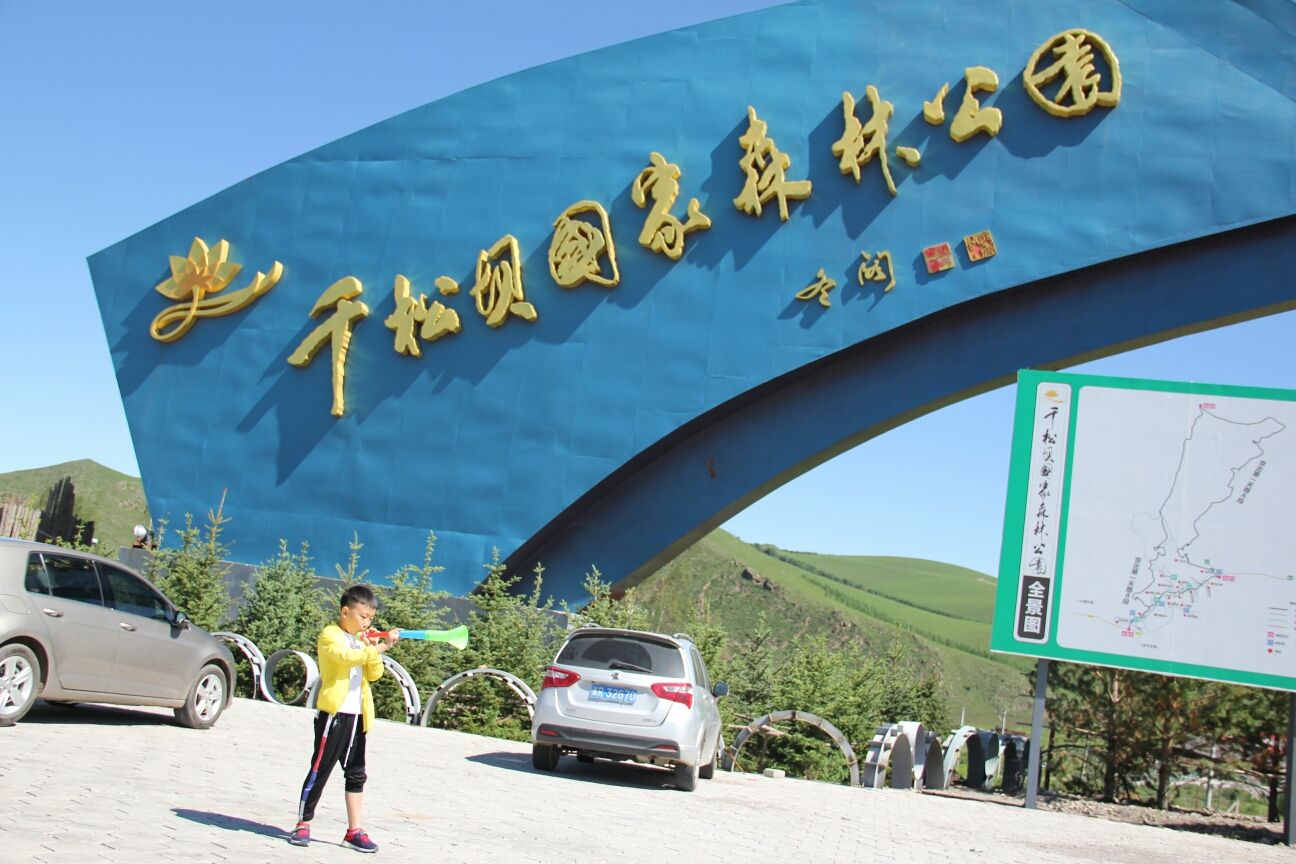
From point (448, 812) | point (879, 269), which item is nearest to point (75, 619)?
Result: point (448, 812)

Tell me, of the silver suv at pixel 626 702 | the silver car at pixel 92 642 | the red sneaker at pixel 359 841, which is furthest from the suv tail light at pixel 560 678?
the red sneaker at pixel 359 841

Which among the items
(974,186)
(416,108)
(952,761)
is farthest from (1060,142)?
(416,108)

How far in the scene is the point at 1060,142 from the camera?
19.2 metres

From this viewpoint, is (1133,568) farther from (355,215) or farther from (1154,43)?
(355,215)

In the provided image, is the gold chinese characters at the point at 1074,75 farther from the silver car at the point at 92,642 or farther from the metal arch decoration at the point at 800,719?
the silver car at the point at 92,642

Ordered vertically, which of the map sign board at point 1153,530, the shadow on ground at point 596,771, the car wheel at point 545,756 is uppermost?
the map sign board at point 1153,530

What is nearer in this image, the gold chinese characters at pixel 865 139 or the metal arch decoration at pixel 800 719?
the metal arch decoration at pixel 800 719

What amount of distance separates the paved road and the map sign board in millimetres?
2022

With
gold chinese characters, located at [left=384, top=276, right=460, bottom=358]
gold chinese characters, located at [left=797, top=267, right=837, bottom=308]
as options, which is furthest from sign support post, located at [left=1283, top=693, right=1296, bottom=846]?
gold chinese characters, located at [left=384, top=276, right=460, bottom=358]

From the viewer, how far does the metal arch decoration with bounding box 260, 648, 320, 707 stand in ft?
53.6

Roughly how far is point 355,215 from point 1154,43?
14.3m

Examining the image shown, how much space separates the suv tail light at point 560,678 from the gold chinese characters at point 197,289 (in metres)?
14.7

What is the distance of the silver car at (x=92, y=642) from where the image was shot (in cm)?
1020

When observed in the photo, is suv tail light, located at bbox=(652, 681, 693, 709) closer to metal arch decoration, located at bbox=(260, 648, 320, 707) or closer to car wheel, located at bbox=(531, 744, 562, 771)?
car wheel, located at bbox=(531, 744, 562, 771)
